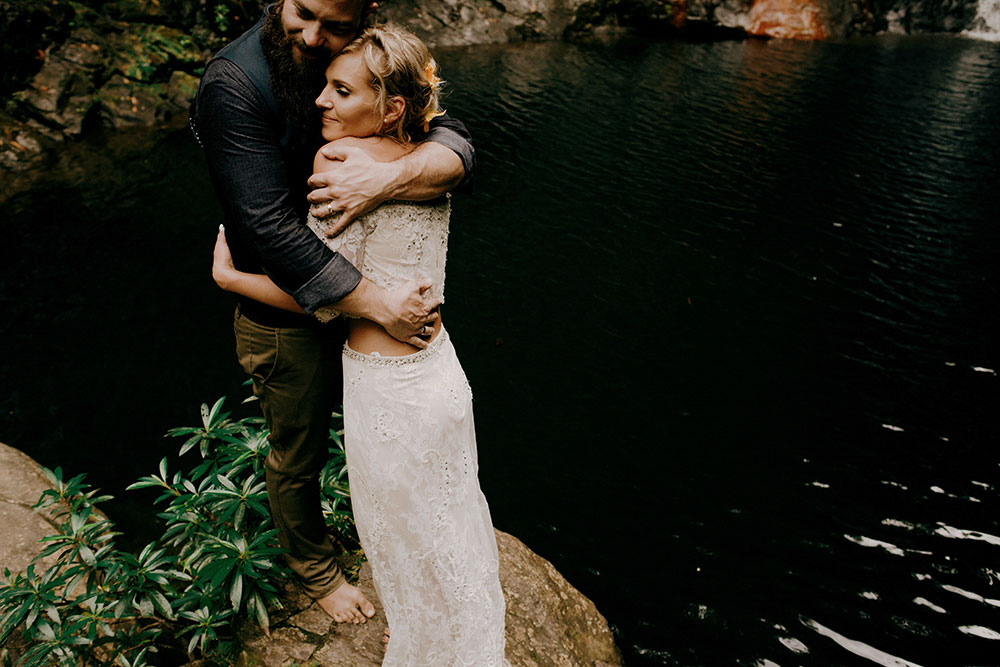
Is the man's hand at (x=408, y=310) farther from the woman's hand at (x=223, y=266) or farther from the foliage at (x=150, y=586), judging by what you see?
the foliage at (x=150, y=586)

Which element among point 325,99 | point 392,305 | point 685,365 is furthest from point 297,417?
point 685,365

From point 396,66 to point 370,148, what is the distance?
0.26 metres

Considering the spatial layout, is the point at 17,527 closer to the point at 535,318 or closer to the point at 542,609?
the point at 542,609

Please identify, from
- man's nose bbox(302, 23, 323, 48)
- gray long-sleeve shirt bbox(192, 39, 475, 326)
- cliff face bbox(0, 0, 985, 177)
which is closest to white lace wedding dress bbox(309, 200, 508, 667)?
gray long-sleeve shirt bbox(192, 39, 475, 326)

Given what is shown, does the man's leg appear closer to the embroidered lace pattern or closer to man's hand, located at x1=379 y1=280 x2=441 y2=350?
the embroidered lace pattern

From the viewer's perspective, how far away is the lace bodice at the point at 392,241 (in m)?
2.06

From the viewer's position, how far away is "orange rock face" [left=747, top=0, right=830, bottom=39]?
22469 millimetres

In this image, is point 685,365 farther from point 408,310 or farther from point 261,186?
point 261,186

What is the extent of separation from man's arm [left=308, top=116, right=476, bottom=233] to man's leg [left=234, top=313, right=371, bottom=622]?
0.57 m

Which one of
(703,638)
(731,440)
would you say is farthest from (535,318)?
(703,638)

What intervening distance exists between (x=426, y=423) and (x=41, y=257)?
787 centimetres

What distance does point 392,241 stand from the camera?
210 cm

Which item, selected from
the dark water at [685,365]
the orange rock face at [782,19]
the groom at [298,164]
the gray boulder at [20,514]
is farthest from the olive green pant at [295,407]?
the orange rock face at [782,19]

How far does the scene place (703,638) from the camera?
4.22 m
